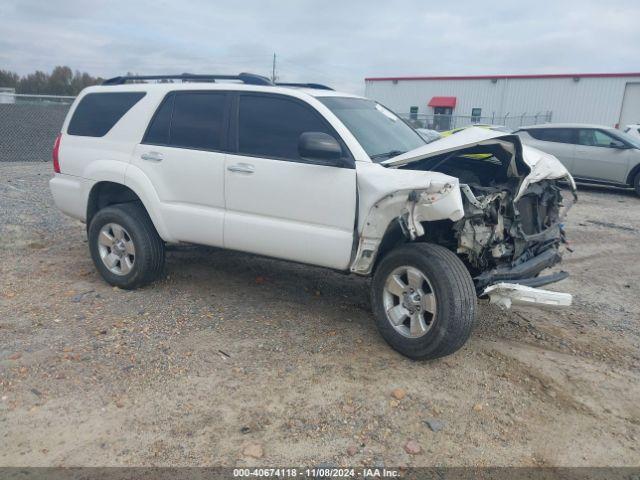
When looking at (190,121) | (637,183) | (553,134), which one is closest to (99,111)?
(190,121)

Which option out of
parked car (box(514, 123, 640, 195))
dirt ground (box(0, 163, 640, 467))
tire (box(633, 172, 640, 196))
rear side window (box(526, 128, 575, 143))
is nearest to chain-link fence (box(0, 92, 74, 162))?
dirt ground (box(0, 163, 640, 467))

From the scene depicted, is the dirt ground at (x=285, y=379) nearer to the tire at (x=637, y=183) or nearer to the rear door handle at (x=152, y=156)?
the rear door handle at (x=152, y=156)

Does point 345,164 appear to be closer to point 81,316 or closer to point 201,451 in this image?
point 201,451

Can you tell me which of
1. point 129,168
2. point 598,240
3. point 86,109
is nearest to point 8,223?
point 86,109

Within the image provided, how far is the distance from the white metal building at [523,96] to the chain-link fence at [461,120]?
358 mm

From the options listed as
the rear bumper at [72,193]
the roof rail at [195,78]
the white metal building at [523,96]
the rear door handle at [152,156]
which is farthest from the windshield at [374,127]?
the white metal building at [523,96]

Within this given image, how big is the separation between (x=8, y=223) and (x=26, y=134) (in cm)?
811

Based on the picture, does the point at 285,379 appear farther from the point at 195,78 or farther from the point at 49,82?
the point at 49,82

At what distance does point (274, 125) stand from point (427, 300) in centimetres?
195

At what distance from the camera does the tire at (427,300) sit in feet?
12.5

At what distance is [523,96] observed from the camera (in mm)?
32906

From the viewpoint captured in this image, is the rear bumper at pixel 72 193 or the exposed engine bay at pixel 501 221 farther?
the rear bumper at pixel 72 193

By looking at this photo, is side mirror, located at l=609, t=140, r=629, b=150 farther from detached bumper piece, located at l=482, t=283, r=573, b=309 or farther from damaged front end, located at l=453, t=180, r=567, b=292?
detached bumper piece, located at l=482, t=283, r=573, b=309

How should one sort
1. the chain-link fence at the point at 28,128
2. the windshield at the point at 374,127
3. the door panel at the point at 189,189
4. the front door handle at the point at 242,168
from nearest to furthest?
1. the windshield at the point at 374,127
2. the front door handle at the point at 242,168
3. the door panel at the point at 189,189
4. the chain-link fence at the point at 28,128
